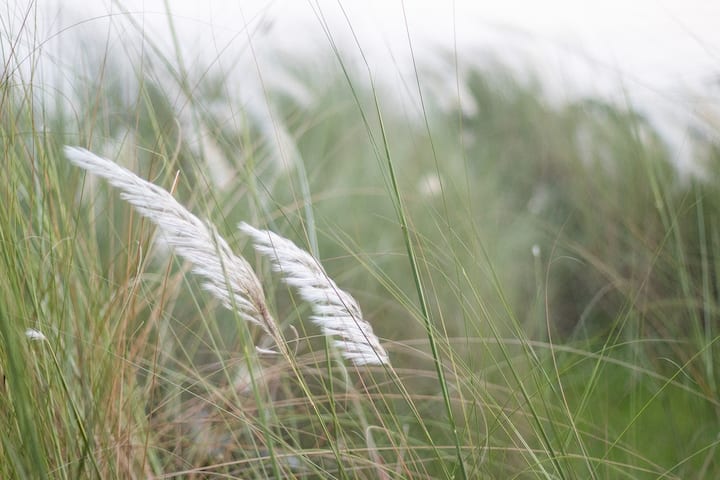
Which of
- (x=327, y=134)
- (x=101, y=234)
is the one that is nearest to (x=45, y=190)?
(x=101, y=234)

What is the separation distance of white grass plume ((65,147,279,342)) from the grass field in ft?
0.09

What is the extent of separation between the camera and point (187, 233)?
1.84ft

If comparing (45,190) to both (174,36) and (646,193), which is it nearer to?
(174,36)

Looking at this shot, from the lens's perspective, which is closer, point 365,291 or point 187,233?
point 187,233

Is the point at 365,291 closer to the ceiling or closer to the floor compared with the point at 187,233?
closer to the floor

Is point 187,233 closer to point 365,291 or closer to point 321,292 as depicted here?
point 321,292

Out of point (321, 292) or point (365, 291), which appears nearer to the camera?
point (321, 292)

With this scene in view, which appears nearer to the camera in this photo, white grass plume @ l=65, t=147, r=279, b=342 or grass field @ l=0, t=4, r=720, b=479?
A: white grass plume @ l=65, t=147, r=279, b=342

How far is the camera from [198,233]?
55 cm

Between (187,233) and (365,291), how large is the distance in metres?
0.87

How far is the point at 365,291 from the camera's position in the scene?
141cm

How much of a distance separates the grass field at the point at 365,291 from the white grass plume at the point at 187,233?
0.09ft

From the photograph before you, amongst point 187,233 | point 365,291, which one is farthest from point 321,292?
point 365,291

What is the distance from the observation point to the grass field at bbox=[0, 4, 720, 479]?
0.72 metres
